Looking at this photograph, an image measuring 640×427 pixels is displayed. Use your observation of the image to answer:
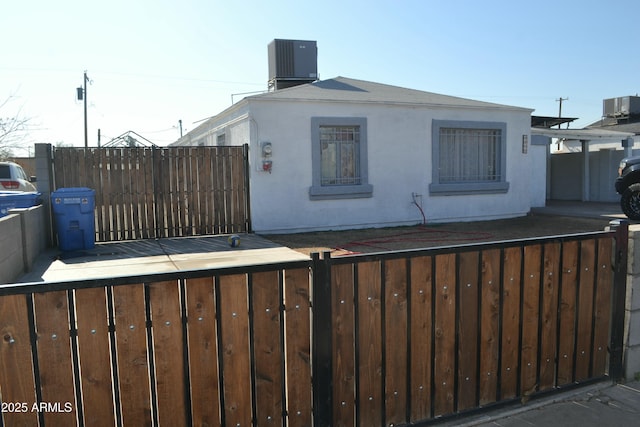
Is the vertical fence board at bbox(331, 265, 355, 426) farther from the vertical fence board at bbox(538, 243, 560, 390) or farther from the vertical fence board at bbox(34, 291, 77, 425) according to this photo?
the vertical fence board at bbox(538, 243, 560, 390)

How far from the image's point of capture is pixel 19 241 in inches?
267

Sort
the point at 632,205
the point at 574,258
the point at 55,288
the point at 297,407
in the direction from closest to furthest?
the point at 55,288, the point at 297,407, the point at 574,258, the point at 632,205

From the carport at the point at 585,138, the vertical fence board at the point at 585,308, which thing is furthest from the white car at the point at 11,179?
the carport at the point at 585,138

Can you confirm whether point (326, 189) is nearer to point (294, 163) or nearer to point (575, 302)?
point (294, 163)

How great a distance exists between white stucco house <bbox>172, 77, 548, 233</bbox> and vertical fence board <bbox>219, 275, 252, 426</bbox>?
27.5 ft

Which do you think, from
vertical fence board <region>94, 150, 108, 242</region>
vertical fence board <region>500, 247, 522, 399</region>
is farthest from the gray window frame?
vertical fence board <region>500, 247, 522, 399</region>

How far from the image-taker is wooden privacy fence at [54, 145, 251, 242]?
1005 centimetres

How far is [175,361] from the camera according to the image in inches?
93.9

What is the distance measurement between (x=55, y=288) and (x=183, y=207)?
8.71 metres

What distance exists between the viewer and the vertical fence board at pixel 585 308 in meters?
3.49

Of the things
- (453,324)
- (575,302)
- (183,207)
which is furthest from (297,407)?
(183,207)

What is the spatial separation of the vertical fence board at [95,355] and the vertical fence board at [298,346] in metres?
0.90

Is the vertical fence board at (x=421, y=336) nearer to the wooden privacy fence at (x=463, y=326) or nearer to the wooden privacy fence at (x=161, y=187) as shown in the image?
the wooden privacy fence at (x=463, y=326)

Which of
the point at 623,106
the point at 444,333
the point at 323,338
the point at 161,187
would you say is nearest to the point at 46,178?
the point at 161,187
